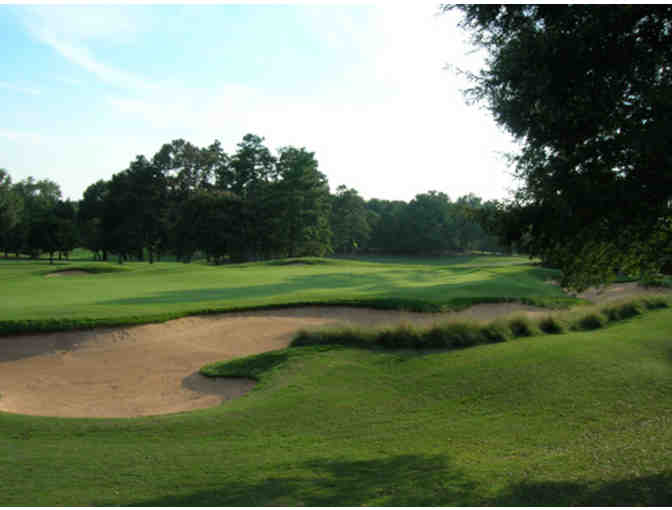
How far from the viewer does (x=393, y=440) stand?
6727 mm

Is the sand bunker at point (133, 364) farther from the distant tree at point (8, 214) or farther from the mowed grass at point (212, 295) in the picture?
the distant tree at point (8, 214)

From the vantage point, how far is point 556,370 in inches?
378

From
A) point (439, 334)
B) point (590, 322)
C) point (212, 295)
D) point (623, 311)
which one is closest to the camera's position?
point (439, 334)

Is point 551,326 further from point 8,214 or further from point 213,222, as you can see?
point 8,214

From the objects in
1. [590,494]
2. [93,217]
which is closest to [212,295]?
[590,494]

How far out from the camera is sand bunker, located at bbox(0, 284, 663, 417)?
978cm

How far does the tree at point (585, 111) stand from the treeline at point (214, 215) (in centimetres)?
4882

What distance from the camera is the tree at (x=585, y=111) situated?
6.28 meters

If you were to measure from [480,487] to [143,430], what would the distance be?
5187 mm

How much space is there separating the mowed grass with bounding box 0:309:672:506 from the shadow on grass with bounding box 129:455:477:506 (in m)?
0.02

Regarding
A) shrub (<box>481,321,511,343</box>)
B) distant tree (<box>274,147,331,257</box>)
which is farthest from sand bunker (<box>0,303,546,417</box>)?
distant tree (<box>274,147,331,257</box>)

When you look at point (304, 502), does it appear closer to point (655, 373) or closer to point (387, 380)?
point (387, 380)

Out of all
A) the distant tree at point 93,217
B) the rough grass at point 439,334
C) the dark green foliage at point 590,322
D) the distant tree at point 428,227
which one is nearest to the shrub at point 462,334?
the rough grass at point 439,334

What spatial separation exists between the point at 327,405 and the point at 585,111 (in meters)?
6.19
